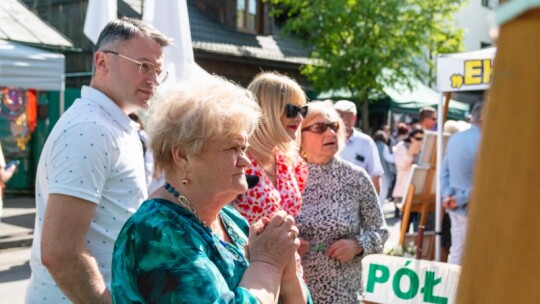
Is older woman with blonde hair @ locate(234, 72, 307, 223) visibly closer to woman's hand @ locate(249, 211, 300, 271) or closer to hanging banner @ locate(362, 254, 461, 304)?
woman's hand @ locate(249, 211, 300, 271)

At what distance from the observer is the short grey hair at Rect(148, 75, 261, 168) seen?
1875 mm

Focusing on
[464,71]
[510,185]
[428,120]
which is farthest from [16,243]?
[510,185]

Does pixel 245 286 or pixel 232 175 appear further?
pixel 232 175

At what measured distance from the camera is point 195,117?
187 centimetres

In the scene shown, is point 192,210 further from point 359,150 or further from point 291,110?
point 359,150

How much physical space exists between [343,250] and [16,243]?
292 inches

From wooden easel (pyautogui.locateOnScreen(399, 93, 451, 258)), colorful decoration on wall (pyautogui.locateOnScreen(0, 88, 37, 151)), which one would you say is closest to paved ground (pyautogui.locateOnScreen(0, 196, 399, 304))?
wooden easel (pyautogui.locateOnScreen(399, 93, 451, 258))

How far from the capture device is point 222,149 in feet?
6.28

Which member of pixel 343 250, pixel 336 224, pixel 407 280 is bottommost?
pixel 407 280

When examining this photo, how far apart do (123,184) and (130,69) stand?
0.43 m

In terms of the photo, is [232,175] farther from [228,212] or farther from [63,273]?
[63,273]

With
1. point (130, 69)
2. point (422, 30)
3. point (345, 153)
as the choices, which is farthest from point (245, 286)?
point (422, 30)

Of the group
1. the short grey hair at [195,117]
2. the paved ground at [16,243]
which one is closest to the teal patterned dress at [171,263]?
the short grey hair at [195,117]

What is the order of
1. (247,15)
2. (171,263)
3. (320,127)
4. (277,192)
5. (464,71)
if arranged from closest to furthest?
(171,263), (277,192), (320,127), (464,71), (247,15)
